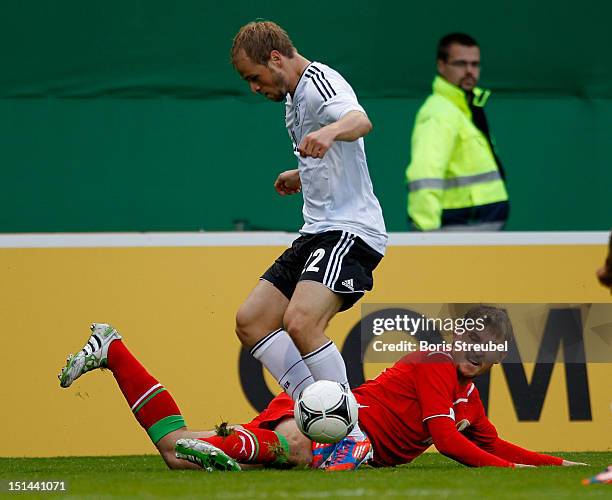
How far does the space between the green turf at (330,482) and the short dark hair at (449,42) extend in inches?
102

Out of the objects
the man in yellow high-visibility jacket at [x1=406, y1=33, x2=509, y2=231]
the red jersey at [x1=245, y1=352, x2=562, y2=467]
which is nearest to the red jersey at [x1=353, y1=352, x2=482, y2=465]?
the red jersey at [x1=245, y1=352, x2=562, y2=467]

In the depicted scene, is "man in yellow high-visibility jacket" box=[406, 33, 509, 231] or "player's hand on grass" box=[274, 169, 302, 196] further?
"man in yellow high-visibility jacket" box=[406, 33, 509, 231]

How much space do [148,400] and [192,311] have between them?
1.44 m

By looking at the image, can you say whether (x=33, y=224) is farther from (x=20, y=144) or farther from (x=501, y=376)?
(x=501, y=376)

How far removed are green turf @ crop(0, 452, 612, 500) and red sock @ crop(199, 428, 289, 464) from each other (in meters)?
0.08

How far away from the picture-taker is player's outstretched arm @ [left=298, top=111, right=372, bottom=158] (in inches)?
194

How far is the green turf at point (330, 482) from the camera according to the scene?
4285mm

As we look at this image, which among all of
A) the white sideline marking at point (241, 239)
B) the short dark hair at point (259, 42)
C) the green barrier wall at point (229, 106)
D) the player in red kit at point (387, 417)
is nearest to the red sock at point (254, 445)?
the player in red kit at point (387, 417)

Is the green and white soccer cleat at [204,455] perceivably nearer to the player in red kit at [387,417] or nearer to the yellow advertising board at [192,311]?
the player in red kit at [387,417]

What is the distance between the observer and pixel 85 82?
7.86 meters

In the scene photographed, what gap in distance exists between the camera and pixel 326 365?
17.7ft

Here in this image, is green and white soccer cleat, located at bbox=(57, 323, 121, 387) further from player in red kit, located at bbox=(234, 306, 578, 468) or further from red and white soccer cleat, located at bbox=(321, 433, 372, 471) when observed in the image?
red and white soccer cleat, located at bbox=(321, 433, 372, 471)

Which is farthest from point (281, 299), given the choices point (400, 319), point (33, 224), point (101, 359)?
point (33, 224)

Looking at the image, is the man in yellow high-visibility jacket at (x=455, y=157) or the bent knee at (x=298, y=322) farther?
the man in yellow high-visibility jacket at (x=455, y=157)
